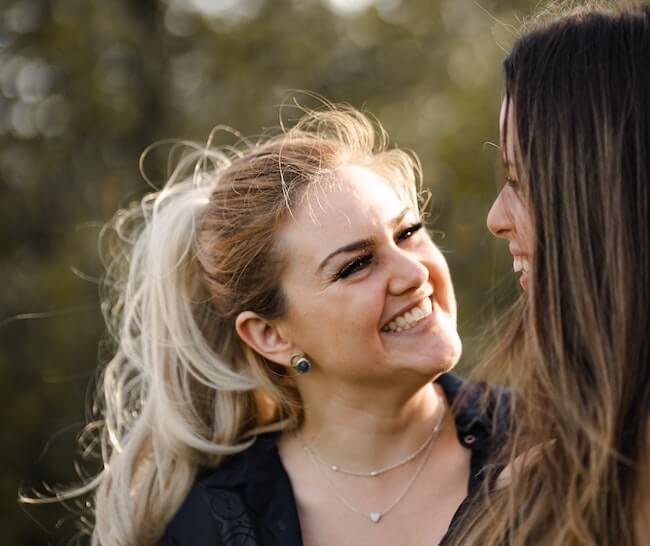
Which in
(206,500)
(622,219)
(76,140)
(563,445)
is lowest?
(76,140)

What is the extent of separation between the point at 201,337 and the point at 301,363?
427mm

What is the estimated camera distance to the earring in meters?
2.90

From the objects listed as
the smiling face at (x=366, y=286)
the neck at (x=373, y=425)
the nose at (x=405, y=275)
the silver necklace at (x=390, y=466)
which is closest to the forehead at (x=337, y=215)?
the smiling face at (x=366, y=286)

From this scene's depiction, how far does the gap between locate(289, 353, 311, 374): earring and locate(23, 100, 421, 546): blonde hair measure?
0.49 feet

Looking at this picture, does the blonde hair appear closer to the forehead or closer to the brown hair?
the forehead

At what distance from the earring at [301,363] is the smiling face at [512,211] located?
902mm

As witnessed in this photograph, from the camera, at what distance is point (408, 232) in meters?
2.81

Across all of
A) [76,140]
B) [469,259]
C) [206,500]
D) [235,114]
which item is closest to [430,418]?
[206,500]

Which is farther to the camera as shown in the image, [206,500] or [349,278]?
[206,500]

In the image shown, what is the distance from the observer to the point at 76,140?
6.46m

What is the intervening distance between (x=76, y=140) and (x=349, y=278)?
429 cm

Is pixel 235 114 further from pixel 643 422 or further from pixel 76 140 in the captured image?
pixel 643 422

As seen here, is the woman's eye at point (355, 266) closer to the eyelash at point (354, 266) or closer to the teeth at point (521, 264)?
the eyelash at point (354, 266)

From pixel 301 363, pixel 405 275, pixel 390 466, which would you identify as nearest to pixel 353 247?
pixel 405 275
